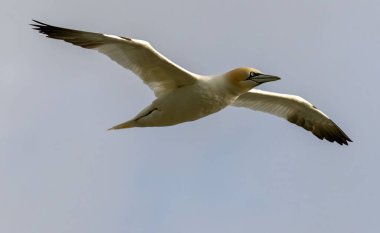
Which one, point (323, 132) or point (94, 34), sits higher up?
point (94, 34)

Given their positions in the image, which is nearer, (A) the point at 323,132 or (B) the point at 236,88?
(B) the point at 236,88

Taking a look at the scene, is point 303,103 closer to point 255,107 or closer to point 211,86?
point 255,107

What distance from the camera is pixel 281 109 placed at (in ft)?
61.2

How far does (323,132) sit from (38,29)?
613cm

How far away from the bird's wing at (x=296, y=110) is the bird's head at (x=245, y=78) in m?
2.02

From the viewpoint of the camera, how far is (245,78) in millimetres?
15914

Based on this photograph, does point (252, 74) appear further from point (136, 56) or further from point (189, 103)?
point (136, 56)

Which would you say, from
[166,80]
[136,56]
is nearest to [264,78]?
[166,80]

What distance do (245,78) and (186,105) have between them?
104 centimetres

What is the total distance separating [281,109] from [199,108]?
334 cm

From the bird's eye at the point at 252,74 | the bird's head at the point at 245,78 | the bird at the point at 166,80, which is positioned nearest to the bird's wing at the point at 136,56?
the bird at the point at 166,80

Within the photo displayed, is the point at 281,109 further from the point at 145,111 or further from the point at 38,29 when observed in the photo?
the point at 38,29

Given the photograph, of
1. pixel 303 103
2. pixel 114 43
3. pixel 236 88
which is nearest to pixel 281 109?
pixel 303 103

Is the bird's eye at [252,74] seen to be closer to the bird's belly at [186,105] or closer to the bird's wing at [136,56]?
the bird's belly at [186,105]
